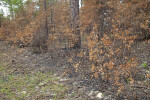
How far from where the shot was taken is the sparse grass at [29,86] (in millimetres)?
3214

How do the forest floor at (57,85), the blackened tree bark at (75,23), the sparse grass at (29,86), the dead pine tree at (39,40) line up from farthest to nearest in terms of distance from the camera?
the dead pine tree at (39,40) → the blackened tree bark at (75,23) → the sparse grass at (29,86) → the forest floor at (57,85)

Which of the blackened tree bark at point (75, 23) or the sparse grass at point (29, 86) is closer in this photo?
the sparse grass at point (29, 86)

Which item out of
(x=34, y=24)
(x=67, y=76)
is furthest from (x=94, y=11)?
(x=67, y=76)

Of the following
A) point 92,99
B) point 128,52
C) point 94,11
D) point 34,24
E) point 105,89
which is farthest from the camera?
point 94,11

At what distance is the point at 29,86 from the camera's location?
3707mm

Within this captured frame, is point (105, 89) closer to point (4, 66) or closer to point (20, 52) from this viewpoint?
point (4, 66)

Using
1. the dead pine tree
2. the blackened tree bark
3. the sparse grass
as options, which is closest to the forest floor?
the sparse grass

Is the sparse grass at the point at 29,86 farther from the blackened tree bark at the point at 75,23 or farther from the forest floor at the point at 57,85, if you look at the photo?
the blackened tree bark at the point at 75,23

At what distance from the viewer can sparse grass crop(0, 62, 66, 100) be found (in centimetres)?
321

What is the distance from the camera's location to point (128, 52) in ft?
13.0

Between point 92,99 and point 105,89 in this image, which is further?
point 105,89

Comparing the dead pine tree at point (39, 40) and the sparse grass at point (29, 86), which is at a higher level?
the dead pine tree at point (39, 40)

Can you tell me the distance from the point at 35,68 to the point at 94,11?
189 inches

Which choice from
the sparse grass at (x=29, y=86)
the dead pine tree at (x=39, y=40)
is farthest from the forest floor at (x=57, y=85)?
the dead pine tree at (x=39, y=40)
